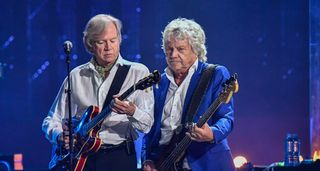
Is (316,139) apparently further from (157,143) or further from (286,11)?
(157,143)

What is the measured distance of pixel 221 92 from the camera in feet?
15.3

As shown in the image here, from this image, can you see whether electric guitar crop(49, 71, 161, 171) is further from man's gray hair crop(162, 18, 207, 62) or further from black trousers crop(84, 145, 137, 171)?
man's gray hair crop(162, 18, 207, 62)

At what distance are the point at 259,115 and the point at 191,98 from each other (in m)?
3.94

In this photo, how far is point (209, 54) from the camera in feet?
28.5

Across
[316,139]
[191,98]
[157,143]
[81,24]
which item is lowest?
[316,139]

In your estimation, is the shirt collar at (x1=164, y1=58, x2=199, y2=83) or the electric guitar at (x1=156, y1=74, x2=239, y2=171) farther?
the shirt collar at (x1=164, y1=58, x2=199, y2=83)

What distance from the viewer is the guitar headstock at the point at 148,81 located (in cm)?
473

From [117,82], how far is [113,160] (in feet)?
1.97

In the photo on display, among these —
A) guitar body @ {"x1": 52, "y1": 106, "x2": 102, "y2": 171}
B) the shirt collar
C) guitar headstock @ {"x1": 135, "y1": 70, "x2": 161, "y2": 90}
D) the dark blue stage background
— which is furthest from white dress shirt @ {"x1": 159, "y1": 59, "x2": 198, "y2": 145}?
the dark blue stage background

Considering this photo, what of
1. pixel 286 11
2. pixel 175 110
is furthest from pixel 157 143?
pixel 286 11

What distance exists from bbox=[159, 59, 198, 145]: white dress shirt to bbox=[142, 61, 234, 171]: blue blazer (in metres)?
0.03

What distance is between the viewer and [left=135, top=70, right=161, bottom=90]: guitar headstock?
15.5 ft

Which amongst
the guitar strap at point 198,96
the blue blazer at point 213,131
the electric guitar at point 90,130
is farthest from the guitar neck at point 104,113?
the guitar strap at point 198,96

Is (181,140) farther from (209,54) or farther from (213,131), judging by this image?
(209,54)
